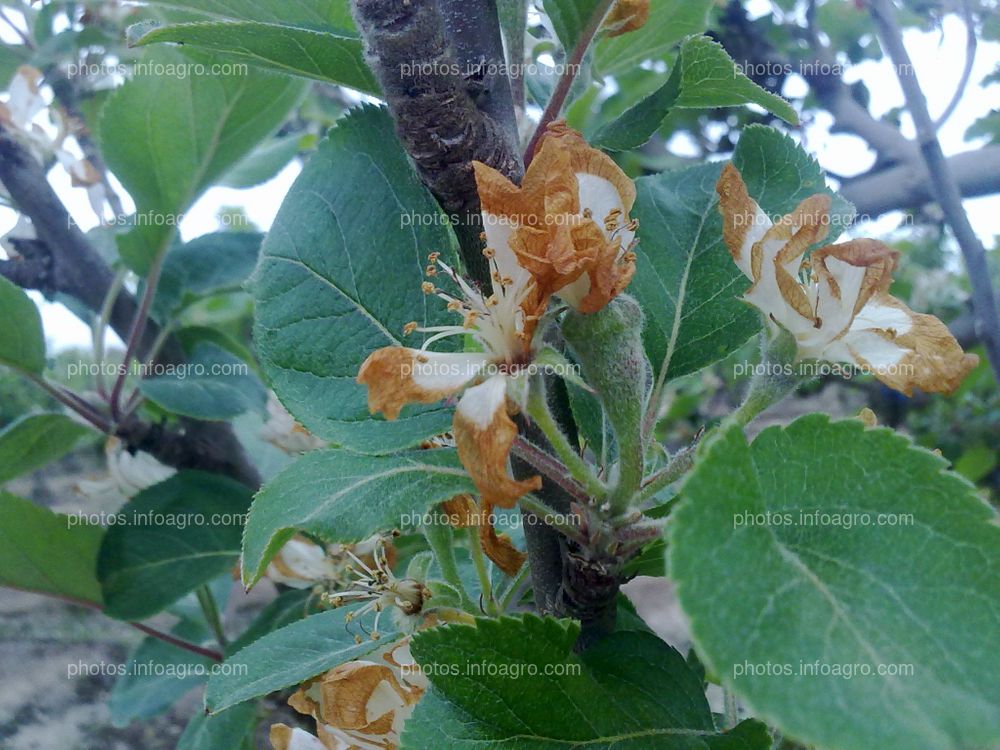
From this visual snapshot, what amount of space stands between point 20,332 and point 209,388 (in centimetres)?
29

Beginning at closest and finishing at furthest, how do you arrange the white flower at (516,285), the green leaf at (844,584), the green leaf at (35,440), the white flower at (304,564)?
1. the green leaf at (844,584)
2. the white flower at (516,285)
3. the white flower at (304,564)
4. the green leaf at (35,440)

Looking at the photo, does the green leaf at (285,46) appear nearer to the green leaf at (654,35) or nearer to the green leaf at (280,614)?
the green leaf at (654,35)

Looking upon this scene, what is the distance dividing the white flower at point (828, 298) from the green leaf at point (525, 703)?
A: 0.87 feet

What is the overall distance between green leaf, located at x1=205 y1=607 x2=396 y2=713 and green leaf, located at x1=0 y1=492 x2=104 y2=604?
0.61 m

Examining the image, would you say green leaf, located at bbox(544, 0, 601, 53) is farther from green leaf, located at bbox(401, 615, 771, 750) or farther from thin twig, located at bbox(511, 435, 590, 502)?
green leaf, located at bbox(401, 615, 771, 750)

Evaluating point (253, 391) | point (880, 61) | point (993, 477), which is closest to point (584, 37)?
point (253, 391)

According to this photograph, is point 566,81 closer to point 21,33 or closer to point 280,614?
point 280,614

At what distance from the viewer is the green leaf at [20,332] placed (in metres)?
1.20

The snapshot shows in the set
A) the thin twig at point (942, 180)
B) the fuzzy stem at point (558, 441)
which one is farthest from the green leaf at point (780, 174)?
the thin twig at point (942, 180)

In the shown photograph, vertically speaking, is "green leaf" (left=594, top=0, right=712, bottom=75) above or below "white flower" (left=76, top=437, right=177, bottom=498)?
above

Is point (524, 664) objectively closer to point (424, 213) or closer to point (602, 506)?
point (602, 506)

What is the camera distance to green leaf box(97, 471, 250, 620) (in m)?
1.20

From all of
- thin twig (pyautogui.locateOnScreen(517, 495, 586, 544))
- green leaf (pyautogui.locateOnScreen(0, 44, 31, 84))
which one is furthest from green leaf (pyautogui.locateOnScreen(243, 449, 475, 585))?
green leaf (pyautogui.locateOnScreen(0, 44, 31, 84))

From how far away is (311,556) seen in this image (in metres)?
1.08
